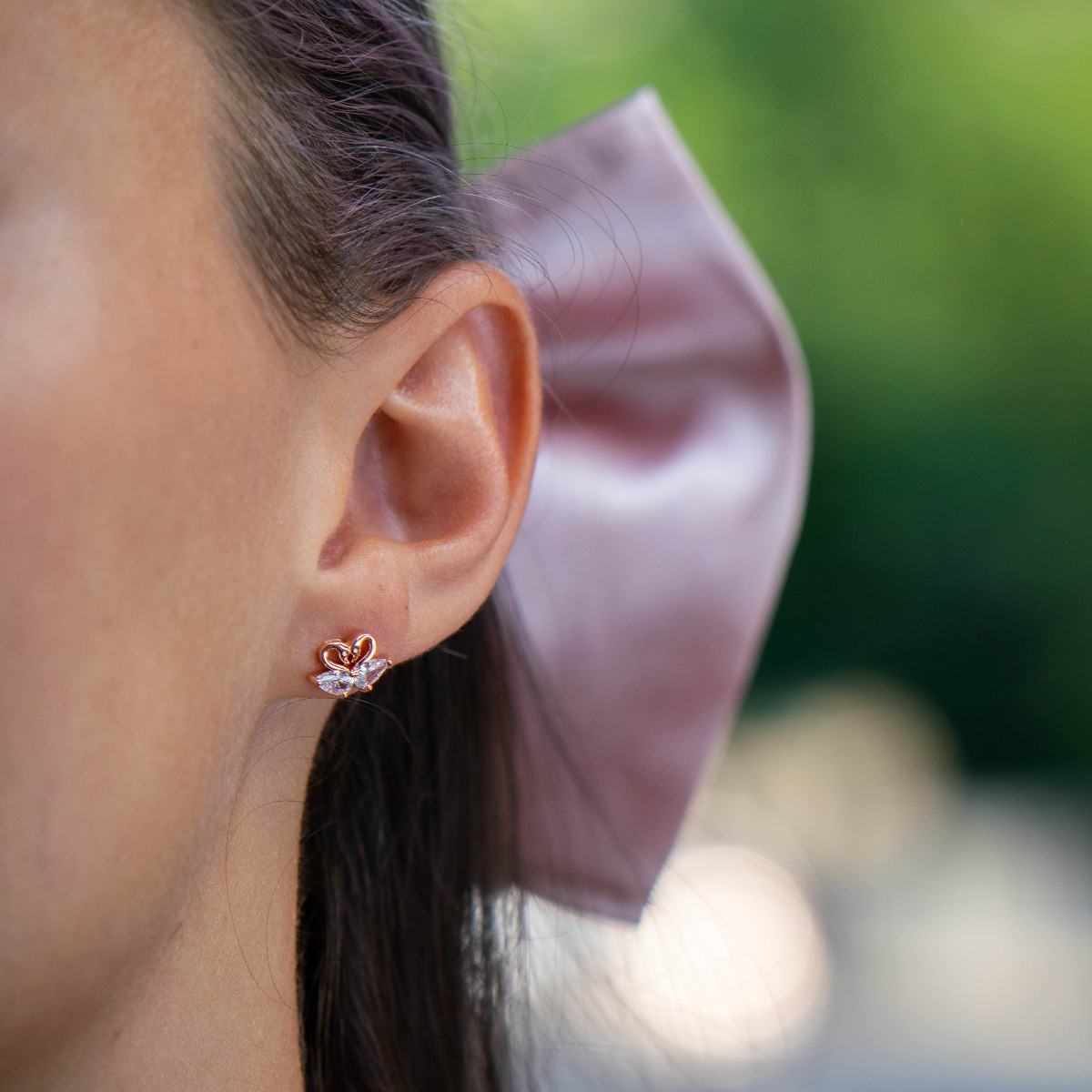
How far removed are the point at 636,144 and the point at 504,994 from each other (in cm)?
66

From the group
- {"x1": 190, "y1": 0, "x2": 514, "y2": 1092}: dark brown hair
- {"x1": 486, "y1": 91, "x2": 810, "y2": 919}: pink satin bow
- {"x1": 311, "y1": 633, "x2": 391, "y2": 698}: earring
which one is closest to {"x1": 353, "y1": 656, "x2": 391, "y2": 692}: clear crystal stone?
{"x1": 311, "y1": 633, "x2": 391, "y2": 698}: earring

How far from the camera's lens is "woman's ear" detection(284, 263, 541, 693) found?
2.36ft

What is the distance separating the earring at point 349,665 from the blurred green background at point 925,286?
4070 millimetres

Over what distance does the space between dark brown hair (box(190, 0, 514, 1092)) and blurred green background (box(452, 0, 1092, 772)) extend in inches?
150

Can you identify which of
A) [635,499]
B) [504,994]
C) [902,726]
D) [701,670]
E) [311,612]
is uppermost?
[311,612]

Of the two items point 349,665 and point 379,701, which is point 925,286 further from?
point 349,665

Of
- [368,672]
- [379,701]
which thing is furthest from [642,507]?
[368,672]

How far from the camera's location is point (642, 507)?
1094 millimetres

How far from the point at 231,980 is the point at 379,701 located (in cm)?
27

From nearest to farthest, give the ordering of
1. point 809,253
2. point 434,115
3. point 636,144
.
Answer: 1. point 434,115
2. point 636,144
3. point 809,253

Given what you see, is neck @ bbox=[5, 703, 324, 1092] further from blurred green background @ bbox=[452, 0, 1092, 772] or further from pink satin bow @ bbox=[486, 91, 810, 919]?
blurred green background @ bbox=[452, 0, 1092, 772]

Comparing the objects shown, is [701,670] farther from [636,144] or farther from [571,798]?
[636,144]

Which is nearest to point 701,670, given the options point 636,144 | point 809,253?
point 636,144

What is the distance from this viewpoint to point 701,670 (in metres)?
1.09
